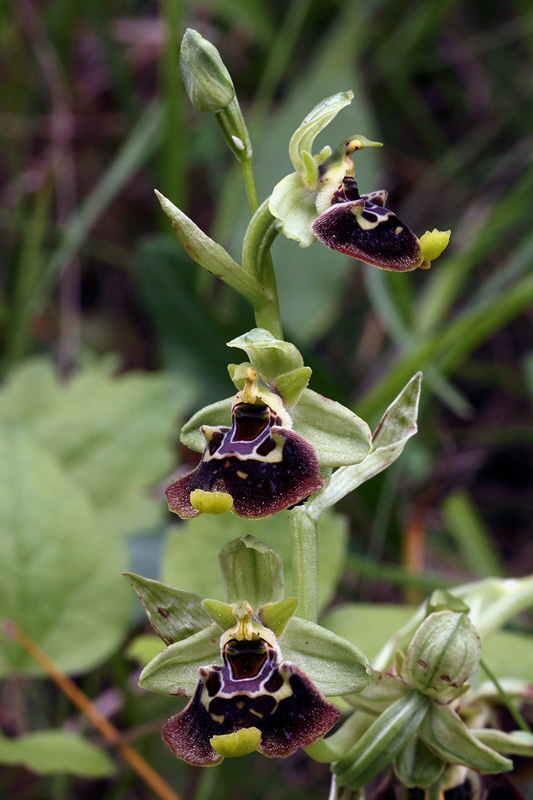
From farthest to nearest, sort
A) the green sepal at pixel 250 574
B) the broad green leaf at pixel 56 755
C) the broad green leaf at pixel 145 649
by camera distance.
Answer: the broad green leaf at pixel 145 649 < the broad green leaf at pixel 56 755 < the green sepal at pixel 250 574

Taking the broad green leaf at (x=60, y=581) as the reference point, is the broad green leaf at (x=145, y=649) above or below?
below

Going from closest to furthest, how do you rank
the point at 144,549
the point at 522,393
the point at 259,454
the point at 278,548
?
the point at 259,454
the point at 278,548
the point at 144,549
the point at 522,393

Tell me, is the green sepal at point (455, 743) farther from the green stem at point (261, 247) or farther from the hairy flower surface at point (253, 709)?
the green stem at point (261, 247)

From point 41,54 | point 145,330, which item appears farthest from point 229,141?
point 41,54

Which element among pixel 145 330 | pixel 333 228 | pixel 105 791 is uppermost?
pixel 145 330

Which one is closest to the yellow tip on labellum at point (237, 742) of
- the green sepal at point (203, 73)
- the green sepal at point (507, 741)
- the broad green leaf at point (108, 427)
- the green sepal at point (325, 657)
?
the green sepal at point (325, 657)

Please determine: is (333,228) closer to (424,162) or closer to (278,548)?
(278,548)
